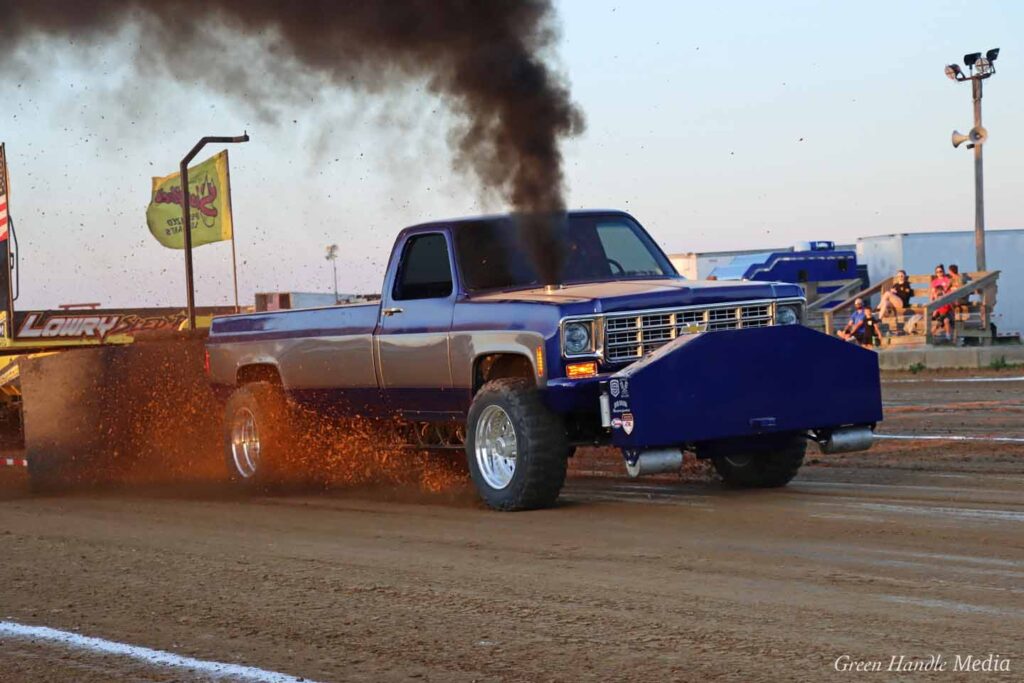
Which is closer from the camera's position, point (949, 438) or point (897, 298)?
point (949, 438)

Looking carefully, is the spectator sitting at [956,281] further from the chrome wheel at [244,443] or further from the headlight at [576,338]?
the headlight at [576,338]

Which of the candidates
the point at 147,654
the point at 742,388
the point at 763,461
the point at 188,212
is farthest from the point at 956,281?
the point at 147,654

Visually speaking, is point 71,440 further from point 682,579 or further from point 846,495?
point 682,579

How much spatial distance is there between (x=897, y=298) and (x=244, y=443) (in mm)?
21801

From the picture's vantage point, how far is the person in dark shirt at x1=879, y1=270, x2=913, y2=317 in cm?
3241

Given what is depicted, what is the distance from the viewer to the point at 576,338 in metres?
10.2

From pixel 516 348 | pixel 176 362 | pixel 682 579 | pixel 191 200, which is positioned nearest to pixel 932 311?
pixel 191 200

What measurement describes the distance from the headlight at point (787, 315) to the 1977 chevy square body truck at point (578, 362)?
17 millimetres

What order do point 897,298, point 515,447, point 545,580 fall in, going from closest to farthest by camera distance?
point 545,580, point 515,447, point 897,298

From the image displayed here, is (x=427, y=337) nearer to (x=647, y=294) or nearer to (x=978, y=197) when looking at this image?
(x=647, y=294)

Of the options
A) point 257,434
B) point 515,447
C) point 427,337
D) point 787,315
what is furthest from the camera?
point 257,434

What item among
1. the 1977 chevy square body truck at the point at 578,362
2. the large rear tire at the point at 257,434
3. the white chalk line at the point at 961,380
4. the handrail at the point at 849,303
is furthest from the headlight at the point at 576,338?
the handrail at the point at 849,303

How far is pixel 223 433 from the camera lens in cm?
1413

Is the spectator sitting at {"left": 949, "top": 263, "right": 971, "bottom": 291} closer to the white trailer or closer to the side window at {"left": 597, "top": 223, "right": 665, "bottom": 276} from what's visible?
the white trailer
